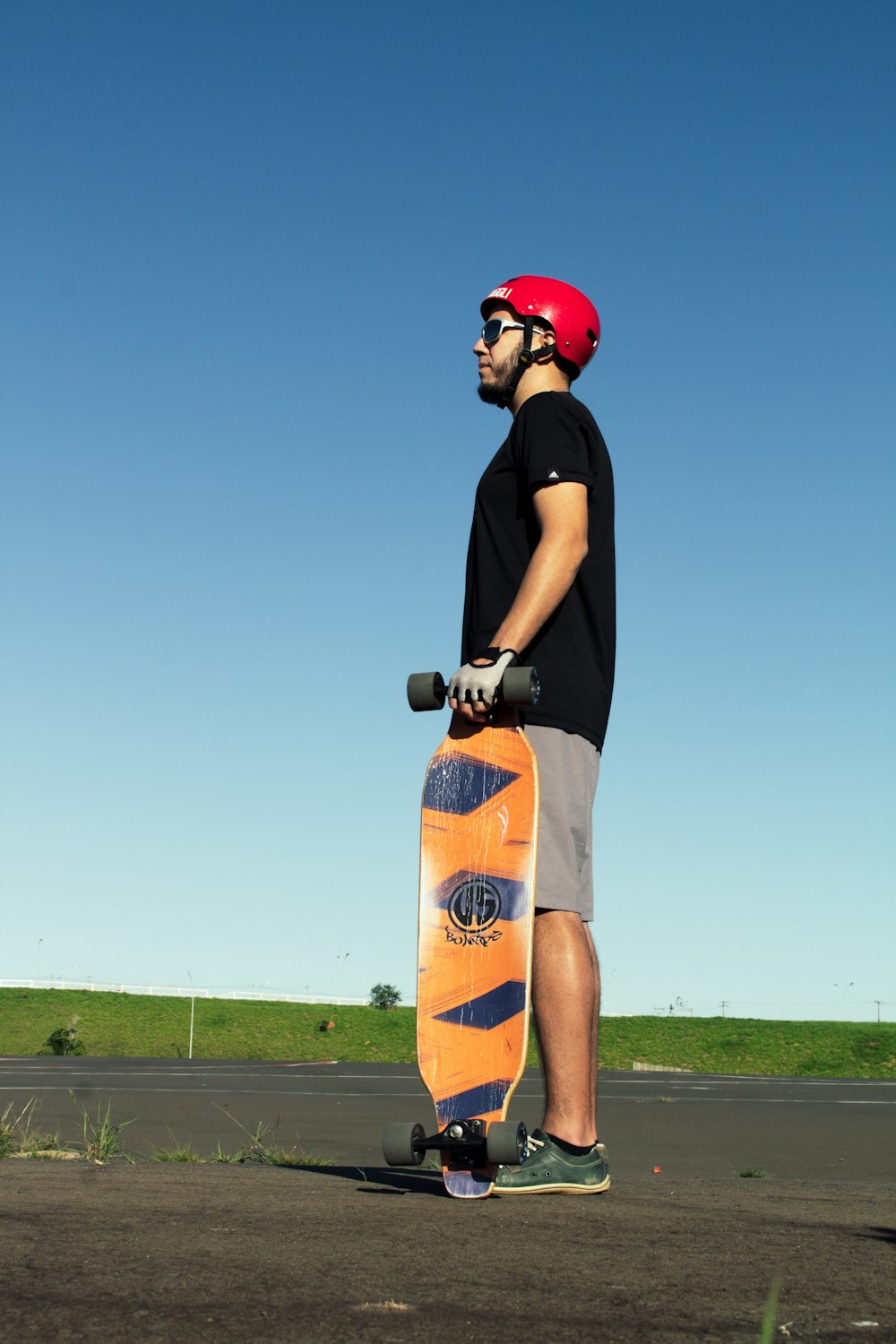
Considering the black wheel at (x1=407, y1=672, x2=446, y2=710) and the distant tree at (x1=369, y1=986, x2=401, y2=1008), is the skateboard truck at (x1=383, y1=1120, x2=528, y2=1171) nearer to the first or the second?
the black wheel at (x1=407, y1=672, x2=446, y2=710)

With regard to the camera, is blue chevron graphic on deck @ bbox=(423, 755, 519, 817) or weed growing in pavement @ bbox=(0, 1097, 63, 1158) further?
weed growing in pavement @ bbox=(0, 1097, 63, 1158)

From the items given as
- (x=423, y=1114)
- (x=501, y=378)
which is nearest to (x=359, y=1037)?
(x=423, y=1114)

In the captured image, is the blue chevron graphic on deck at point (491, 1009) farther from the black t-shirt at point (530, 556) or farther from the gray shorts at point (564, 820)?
the black t-shirt at point (530, 556)

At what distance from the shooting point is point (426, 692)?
374 centimetres

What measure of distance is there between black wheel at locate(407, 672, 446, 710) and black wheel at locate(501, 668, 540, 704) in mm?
265

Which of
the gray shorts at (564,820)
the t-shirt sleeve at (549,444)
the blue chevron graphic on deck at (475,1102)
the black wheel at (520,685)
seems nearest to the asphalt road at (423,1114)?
the blue chevron graphic on deck at (475,1102)

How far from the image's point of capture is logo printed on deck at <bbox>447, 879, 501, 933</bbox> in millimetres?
3516

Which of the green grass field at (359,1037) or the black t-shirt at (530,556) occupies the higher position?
the black t-shirt at (530,556)

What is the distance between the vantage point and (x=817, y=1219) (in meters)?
2.87

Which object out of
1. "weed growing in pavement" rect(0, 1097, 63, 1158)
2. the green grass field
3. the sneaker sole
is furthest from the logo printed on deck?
the green grass field

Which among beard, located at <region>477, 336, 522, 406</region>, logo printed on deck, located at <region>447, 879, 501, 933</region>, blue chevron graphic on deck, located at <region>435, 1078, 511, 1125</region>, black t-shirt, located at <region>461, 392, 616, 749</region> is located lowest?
blue chevron graphic on deck, located at <region>435, 1078, 511, 1125</region>

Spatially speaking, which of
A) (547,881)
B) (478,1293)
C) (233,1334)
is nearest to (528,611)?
(547,881)

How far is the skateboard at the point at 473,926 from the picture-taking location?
11.2 ft

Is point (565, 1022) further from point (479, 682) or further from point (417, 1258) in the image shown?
point (417, 1258)
